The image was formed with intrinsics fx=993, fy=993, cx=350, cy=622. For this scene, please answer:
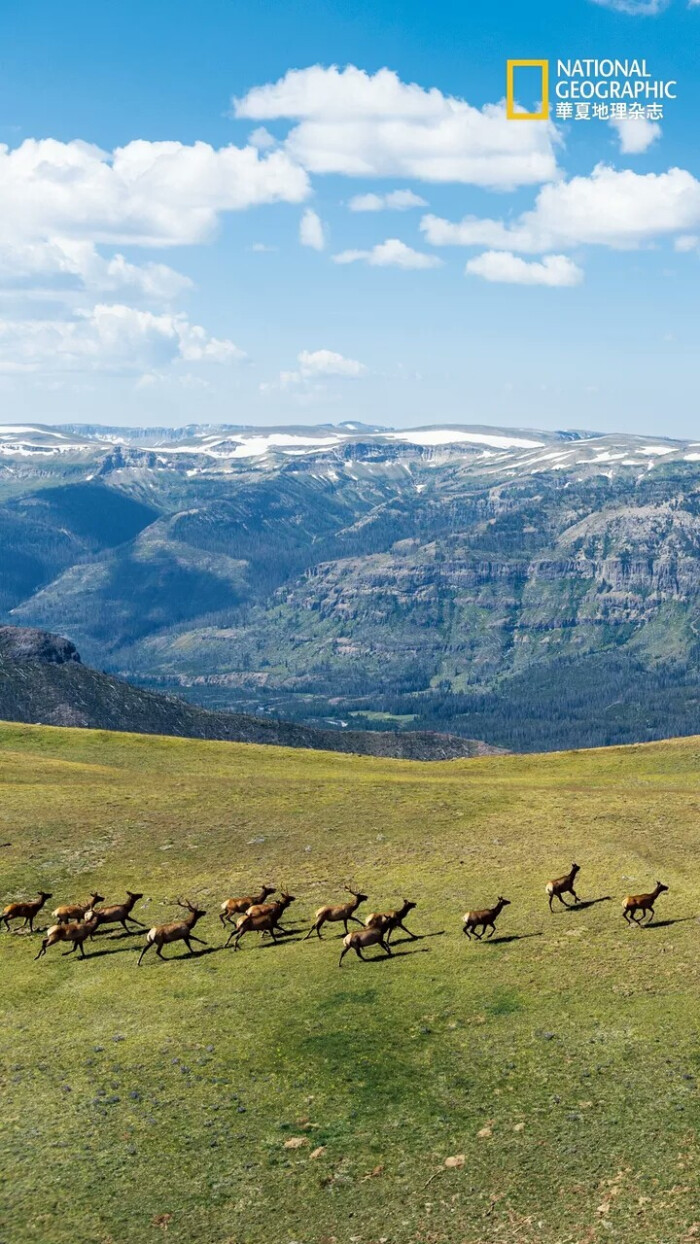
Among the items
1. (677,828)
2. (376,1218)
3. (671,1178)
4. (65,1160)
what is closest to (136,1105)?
(65,1160)

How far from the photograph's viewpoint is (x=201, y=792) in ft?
251

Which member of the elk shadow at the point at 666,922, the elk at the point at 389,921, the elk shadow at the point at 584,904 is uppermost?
the elk at the point at 389,921

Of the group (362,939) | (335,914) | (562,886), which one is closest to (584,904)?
(562,886)

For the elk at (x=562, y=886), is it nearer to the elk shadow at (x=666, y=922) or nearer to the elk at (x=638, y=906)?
the elk at (x=638, y=906)

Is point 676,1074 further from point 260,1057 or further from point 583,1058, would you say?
point 260,1057

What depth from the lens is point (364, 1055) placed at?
117 ft

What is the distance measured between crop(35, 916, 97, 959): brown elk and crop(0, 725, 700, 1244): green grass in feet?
2.53

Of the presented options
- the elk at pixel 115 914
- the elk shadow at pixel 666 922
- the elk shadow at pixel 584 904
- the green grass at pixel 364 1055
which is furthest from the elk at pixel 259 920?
the elk shadow at pixel 666 922

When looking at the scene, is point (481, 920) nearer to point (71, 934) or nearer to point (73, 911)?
point (71, 934)

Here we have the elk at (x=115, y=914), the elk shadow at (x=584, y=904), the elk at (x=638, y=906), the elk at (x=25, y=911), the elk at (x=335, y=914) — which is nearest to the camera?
the elk at (x=638, y=906)

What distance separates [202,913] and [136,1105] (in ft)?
45.3

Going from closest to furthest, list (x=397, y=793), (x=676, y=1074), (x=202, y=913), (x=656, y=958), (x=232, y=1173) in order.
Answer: (x=232, y=1173), (x=676, y=1074), (x=656, y=958), (x=202, y=913), (x=397, y=793)

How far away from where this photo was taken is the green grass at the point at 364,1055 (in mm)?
27812

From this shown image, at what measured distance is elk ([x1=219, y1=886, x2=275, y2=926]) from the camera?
47844 millimetres
